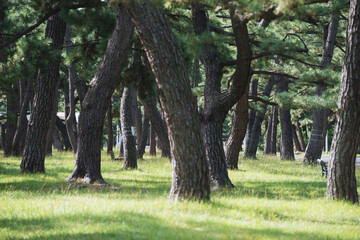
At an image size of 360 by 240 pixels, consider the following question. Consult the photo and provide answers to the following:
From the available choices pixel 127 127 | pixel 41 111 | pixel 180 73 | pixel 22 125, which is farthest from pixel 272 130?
pixel 180 73

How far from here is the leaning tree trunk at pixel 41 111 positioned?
1234cm

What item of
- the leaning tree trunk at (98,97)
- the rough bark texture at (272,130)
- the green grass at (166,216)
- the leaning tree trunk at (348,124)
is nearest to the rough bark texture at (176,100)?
the green grass at (166,216)

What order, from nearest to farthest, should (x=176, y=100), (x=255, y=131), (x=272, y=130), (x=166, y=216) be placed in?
1. (x=166, y=216)
2. (x=176, y=100)
3. (x=255, y=131)
4. (x=272, y=130)

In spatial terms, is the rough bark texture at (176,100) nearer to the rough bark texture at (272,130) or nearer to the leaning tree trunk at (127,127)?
the leaning tree trunk at (127,127)

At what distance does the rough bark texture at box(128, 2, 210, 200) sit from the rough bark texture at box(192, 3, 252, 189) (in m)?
2.64

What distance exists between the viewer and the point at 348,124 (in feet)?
27.1

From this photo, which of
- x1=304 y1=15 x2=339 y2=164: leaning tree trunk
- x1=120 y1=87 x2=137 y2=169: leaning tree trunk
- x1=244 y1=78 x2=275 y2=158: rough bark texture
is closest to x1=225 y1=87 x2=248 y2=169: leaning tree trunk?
x1=120 y1=87 x2=137 y2=169: leaning tree trunk

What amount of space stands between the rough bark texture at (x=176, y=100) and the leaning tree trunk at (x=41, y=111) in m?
5.99

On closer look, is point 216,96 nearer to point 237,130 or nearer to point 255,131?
point 237,130

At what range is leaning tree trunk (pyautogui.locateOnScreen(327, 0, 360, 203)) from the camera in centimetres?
814

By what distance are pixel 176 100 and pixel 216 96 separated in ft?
10.9

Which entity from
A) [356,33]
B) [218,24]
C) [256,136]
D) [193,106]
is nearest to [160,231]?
[193,106]

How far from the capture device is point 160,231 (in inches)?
205

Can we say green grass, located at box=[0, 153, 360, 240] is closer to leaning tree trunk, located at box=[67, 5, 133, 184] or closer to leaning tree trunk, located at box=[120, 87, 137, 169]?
leaning tree trunk, located at box=[67, 5, 133, 184]
